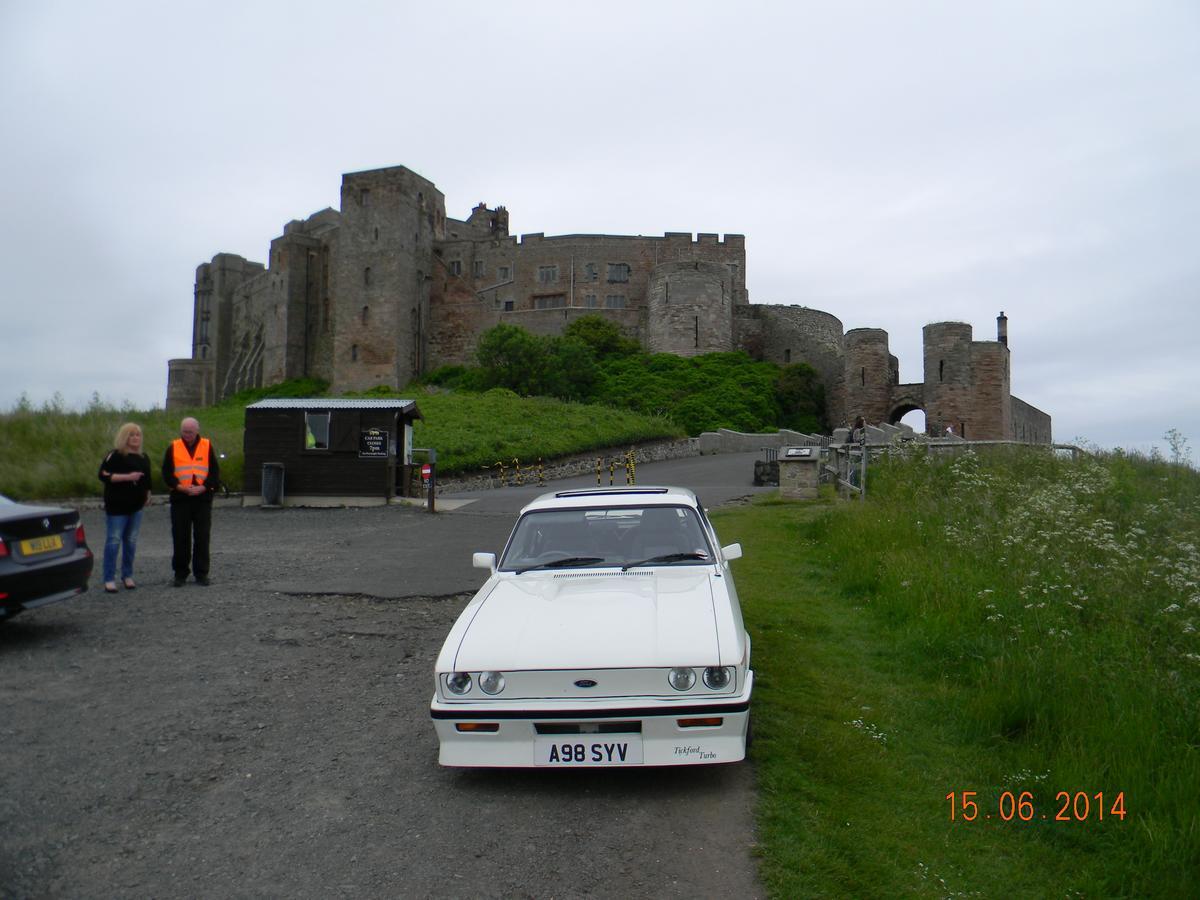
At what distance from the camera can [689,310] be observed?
5775 cm

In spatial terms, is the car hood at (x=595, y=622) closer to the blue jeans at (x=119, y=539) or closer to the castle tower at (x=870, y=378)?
the blue jeans at (x=119, y=539)

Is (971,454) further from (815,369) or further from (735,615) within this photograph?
(815,369)

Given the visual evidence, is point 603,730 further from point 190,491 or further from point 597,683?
point 190,491

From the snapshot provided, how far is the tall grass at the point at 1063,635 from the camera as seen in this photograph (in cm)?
445

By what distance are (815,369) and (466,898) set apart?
5392 centimetres

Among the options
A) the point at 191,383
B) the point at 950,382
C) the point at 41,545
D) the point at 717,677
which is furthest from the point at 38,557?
the point at 191,383

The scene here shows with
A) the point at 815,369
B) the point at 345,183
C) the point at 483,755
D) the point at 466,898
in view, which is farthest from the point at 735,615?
the point at 345,183

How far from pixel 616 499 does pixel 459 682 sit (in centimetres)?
235

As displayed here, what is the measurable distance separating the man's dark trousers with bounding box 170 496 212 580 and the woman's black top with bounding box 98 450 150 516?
0.41 metres

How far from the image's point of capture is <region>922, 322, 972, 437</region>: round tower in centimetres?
4316

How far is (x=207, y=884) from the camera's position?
3.77m

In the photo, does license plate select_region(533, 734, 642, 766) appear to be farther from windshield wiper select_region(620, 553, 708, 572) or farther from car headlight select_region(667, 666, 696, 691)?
windshield wiper select_region(620, 553, 708, 572)

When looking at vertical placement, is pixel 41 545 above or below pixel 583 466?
below
